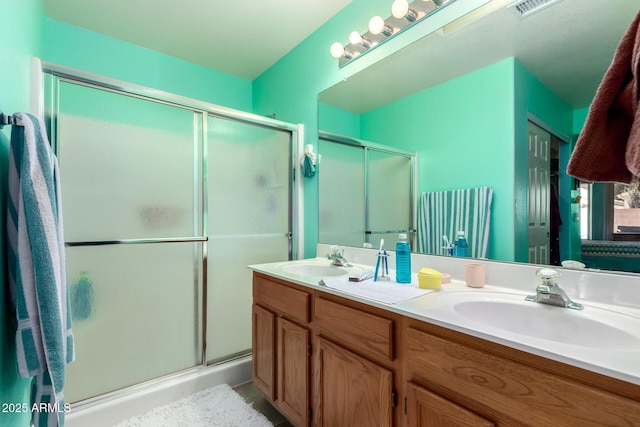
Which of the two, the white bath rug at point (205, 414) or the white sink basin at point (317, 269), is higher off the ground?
the white sink basin at point (317, 269)

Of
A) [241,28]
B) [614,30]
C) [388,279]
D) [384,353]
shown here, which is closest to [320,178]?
[388,279]

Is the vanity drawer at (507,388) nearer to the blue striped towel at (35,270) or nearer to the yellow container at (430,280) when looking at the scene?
the yellow container at (430,280)

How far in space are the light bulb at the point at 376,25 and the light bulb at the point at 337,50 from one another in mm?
255

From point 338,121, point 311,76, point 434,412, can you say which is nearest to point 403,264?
point 434,412

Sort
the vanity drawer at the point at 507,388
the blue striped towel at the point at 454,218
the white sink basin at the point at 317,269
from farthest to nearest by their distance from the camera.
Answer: the white sink basin at the point at 317,269 → the blue striped towel at the point at 454,218 → the vanity drawer at the point at 507,388

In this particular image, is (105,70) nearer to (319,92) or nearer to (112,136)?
(112,136)

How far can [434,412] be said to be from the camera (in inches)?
33.2

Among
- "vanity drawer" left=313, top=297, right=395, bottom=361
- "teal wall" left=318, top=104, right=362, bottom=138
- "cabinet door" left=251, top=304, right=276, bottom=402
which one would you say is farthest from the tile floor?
"teal wall" left=318, top=104, right=362, bottom=138

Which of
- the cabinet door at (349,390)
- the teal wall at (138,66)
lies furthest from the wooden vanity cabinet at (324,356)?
the teal wall at (138,66)

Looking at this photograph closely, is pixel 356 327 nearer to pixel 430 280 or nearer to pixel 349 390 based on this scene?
pixel 349 390

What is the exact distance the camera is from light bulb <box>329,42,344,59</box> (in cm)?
186

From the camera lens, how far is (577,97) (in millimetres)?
1035

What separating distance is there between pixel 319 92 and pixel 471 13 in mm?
1056

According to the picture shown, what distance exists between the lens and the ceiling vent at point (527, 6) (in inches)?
44.0
